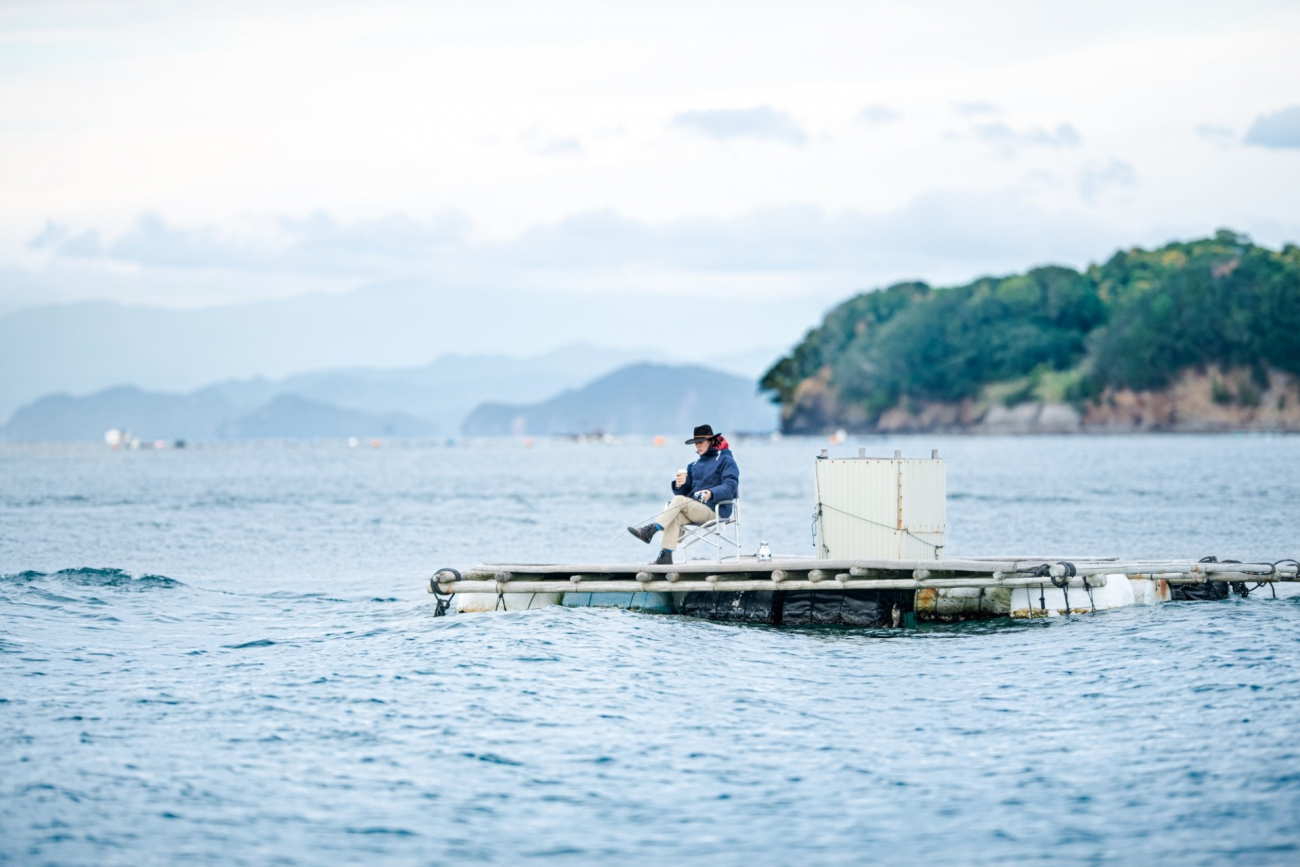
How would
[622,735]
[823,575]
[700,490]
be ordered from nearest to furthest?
[622,735], [823,575], [700,490]

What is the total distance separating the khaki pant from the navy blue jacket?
12 centimetres

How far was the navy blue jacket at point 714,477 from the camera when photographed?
17.8 metres

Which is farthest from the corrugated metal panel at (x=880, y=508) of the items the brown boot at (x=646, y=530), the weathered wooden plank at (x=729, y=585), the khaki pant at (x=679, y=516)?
the brown boot at (x=646, y=530)

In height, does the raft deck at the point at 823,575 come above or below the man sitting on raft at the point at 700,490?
below

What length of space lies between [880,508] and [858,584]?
1246mm

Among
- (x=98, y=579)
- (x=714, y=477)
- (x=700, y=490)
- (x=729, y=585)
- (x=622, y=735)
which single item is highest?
(x=714, y=477)

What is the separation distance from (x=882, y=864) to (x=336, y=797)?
4199mm

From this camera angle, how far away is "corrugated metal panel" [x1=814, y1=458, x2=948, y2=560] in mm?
18062

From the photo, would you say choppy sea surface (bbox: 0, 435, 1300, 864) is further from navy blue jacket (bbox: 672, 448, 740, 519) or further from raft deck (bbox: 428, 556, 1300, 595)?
navy blue jacket (bbox: 672, 448, 740, 519)

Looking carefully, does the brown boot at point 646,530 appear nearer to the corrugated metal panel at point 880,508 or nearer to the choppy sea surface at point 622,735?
the choppy sea surface at point 622,735

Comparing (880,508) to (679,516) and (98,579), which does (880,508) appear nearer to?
(679,516)

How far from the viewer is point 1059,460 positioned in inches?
3910

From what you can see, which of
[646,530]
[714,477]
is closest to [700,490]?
[714,477]

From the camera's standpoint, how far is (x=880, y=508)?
59.5 feet
